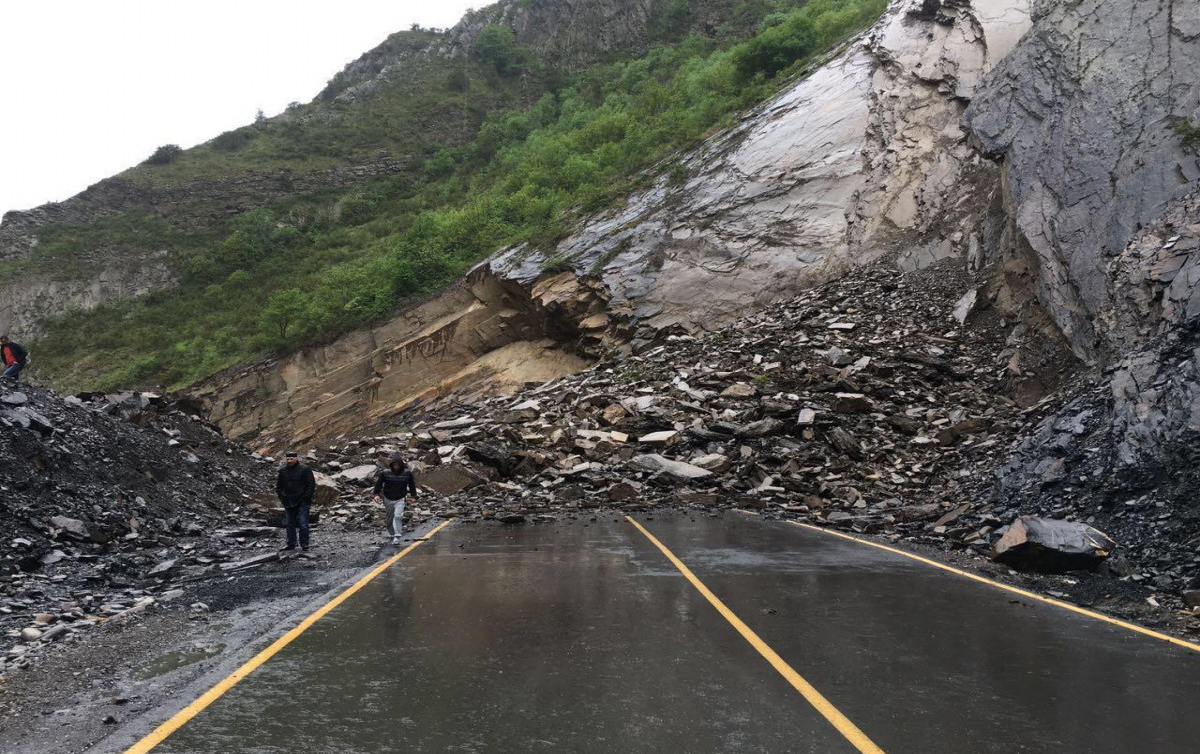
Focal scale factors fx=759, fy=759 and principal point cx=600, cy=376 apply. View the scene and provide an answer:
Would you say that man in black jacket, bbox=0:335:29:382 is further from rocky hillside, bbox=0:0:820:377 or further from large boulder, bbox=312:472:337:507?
rocky hillside, bbox=0:0:820:377

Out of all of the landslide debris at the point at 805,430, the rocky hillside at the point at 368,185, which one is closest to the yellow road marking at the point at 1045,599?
the landslide debris at the point at 805,430

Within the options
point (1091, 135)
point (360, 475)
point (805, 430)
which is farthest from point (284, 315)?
point (1091, 135)

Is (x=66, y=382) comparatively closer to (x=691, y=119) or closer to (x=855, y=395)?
(x=691, y=119)

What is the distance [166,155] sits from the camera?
80.5 metres

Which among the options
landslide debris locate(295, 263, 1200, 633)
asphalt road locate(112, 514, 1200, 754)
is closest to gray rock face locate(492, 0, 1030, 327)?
landslide debris locate(295, 263, 1200, 633)

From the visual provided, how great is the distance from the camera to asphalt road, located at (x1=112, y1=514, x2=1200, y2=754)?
12.8 feet

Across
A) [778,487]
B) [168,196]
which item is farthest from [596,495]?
[168,196]

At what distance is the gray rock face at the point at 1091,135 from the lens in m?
16.5

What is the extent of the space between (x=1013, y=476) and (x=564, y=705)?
11683 millimetres

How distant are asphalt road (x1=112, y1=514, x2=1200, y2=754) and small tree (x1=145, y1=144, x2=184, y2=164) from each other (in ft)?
286

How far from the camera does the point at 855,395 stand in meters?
21.7

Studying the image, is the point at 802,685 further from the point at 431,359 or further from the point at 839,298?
the point at 431,359

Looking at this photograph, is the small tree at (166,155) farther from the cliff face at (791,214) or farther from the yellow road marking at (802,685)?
the yellow road marking at (802,685)

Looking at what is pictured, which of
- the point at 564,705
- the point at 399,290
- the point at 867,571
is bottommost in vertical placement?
the point at 867,571
